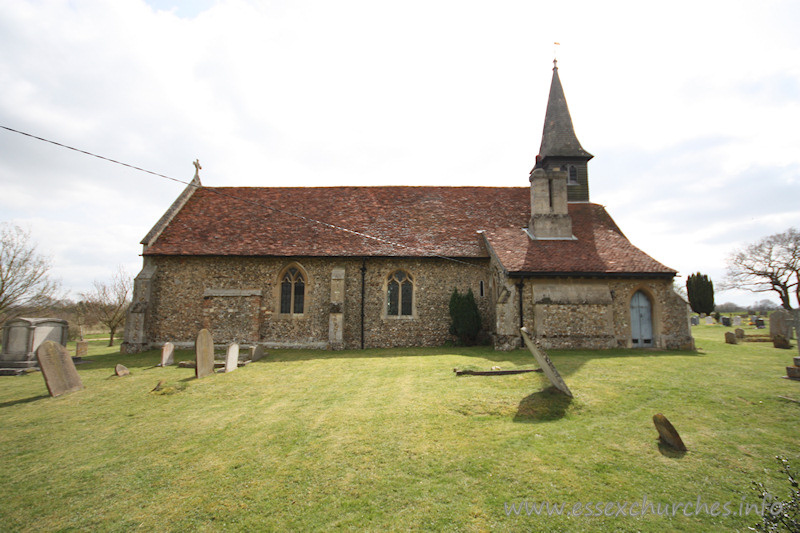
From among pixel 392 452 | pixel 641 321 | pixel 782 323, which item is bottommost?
pixel 392 452

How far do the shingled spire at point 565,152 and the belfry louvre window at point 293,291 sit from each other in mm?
14932

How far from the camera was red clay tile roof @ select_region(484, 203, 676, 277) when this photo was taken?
14.3 m

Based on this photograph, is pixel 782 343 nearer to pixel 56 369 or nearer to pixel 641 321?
pixel 641 321

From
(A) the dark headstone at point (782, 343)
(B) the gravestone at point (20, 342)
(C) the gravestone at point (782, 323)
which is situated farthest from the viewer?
(C) the gravestone at point (782, 323)

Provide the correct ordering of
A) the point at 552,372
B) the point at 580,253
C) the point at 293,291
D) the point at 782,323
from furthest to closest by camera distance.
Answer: the point at 782,323 → the point at 293,291 → the point at 580,253 → the point at 552,372

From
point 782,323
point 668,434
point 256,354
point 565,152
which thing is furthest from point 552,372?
point 782,323

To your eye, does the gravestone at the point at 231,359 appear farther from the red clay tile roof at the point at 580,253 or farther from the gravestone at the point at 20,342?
the red clay tile roof at the point at 580,253

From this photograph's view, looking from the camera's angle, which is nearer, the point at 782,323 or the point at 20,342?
the point at 20,342

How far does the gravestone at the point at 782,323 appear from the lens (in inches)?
620

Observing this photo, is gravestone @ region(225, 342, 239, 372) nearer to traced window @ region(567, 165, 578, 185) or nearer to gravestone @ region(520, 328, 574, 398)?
gravestone @ region(520, 328, 574, 398)

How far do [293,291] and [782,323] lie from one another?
2400cm

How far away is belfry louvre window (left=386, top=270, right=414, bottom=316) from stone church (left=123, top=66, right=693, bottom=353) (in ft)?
0.16

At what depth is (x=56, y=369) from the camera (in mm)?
8789

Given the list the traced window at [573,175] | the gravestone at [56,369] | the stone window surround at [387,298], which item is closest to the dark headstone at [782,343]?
the traced window at [573,175]
